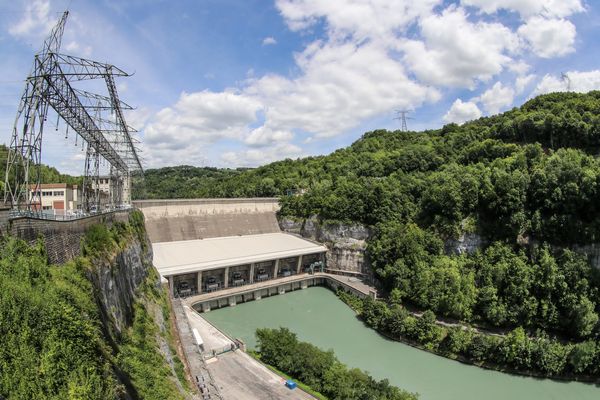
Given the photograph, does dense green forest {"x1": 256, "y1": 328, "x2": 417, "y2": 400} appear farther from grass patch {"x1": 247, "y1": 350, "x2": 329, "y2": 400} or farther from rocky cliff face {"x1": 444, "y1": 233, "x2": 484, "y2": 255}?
rocky cliff face {"x1": 444, "y1": 233, "x2": 484, "y2": 255}

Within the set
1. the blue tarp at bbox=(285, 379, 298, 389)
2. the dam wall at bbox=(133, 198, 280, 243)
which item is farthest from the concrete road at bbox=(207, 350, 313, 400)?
the dam wall at bbox=(133, 198, 280, 243)

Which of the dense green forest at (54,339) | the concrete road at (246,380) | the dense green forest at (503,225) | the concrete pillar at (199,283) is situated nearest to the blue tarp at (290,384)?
the concrete road at (246,380)

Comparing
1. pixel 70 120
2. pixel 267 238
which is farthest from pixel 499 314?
pixel 70 120

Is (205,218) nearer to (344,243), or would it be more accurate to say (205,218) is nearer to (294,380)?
(344,243)

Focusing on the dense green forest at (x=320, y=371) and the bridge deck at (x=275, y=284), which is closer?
the dense green forest at (x=320, y=371)

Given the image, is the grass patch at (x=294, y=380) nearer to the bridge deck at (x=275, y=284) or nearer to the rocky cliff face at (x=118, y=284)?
the rocky cliff face at (x=118, y=284)

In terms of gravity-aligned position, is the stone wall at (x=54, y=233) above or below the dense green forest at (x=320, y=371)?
above

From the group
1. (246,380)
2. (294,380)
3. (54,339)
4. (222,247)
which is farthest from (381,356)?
(54,339)
